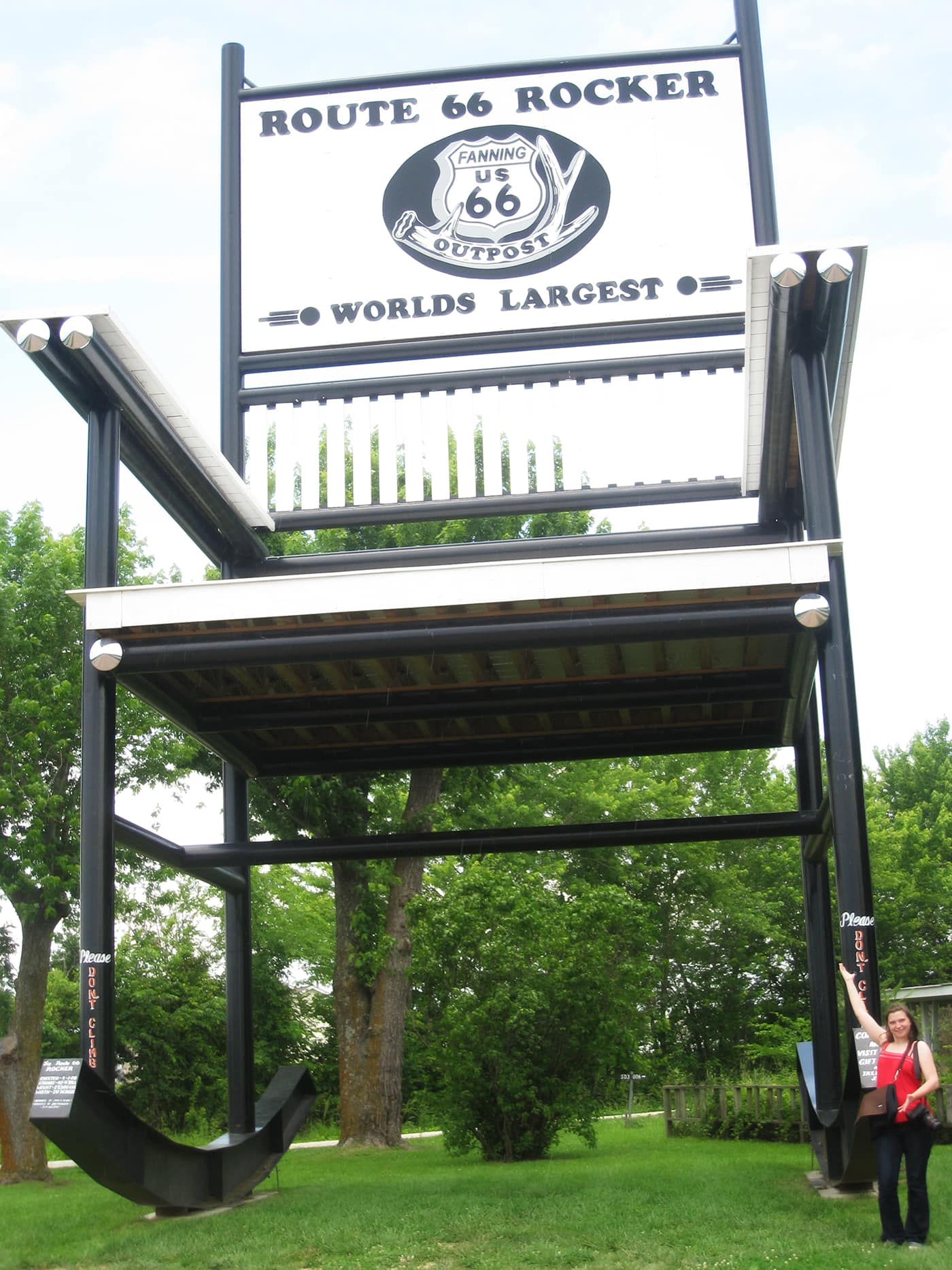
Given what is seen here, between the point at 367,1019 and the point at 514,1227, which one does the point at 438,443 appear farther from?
the point at 367,1019

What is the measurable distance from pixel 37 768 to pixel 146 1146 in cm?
1017

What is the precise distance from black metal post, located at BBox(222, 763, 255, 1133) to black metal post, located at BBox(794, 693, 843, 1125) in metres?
3.38

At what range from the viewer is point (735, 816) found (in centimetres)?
845

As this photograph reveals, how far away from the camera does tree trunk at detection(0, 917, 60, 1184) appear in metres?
15.6

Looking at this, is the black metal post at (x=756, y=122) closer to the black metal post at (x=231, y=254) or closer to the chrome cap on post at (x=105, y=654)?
the black metal post at (x=231, y=254)

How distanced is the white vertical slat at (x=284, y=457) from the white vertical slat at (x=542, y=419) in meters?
1.61

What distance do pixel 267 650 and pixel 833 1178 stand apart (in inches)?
154

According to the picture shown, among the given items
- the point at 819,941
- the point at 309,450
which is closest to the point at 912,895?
the point at 819,941

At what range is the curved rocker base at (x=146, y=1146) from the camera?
5637mm

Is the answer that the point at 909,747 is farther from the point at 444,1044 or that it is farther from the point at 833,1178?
the point at 833,1178

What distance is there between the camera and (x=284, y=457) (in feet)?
30.8

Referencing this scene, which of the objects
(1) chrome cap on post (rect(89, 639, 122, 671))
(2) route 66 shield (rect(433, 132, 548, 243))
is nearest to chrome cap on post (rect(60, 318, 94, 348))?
(1) chrome cap on post (rect(89, 639, 122, 671))

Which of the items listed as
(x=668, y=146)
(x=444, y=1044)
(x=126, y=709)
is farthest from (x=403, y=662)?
(x=126, y=709)

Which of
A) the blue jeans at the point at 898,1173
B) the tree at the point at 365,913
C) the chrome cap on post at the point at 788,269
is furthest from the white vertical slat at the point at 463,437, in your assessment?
the tree at the point at 365,913
